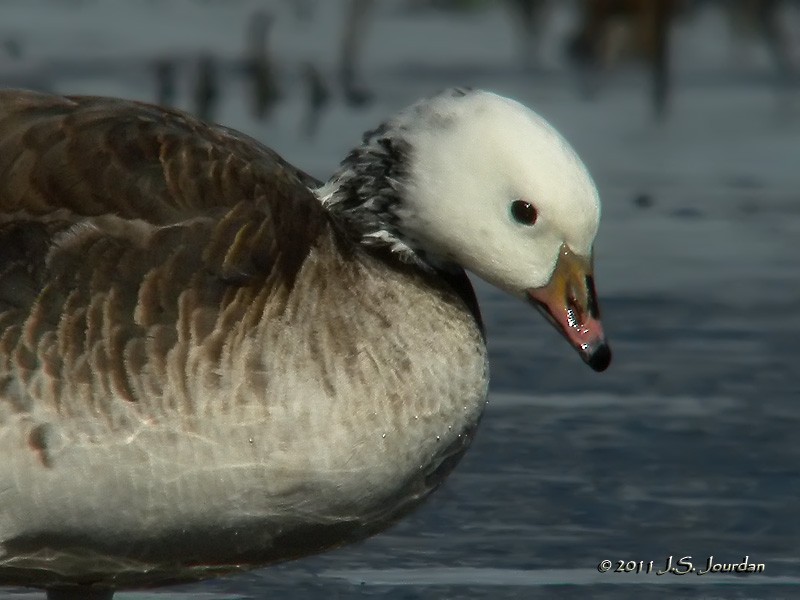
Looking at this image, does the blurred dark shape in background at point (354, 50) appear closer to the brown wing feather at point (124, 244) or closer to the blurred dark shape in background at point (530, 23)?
the blurred dark shape in background at point (530, 23)

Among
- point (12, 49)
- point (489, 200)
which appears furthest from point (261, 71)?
point (489, 200)

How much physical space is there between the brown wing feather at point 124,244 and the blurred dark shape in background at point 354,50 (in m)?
6.39

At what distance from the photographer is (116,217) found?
14.4 feet

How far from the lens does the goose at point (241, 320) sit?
4.24 meters

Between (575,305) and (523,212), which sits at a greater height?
(523,212)

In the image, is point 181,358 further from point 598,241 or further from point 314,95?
point 314,95

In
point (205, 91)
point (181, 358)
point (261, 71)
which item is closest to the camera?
point (181, 358)

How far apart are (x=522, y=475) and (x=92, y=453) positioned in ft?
7.36

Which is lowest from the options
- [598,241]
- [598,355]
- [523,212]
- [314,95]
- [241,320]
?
[598,241]

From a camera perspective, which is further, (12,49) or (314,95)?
(12,49)

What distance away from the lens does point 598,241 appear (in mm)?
8719

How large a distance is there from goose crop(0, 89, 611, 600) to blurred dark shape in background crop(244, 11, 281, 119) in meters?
5.97

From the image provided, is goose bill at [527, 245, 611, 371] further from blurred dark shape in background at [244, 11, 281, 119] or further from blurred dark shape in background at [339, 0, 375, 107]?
blurred dark shape in background at [339, 0, 375, 107]

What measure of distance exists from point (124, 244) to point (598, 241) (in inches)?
183
